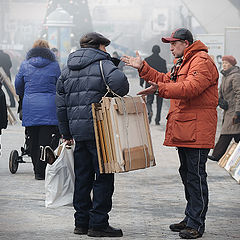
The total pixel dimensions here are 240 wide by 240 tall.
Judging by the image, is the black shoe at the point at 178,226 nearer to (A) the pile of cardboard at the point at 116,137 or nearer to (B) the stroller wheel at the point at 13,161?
(A) the pile of cardboard at the point at 116,137

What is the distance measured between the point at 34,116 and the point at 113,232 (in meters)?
3.38

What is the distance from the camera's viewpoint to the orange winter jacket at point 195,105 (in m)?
6.70

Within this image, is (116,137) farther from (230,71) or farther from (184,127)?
(230,71)

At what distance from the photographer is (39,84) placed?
9.85 metres

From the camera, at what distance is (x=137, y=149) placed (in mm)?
6684

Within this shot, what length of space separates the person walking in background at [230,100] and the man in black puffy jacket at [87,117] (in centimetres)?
492

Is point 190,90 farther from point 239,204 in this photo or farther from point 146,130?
point 239,204

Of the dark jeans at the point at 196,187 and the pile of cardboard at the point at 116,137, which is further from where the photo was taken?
the dark jeans at the point at 196,187

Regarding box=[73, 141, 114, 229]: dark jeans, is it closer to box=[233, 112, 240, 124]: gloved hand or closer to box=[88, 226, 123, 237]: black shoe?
box=[88, 226, 123, 237]: black shoe

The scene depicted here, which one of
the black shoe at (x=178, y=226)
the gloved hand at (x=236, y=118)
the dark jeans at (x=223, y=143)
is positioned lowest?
the dark jeans at (x=223, y=143)

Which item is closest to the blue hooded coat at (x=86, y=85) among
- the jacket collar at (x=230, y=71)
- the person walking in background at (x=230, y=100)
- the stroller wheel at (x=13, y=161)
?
the stroller wheel at (x=13, y=161)

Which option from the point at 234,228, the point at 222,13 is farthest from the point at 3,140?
the point at 222,13

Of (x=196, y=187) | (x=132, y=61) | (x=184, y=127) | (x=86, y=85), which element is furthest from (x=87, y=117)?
(x=196, y=187)

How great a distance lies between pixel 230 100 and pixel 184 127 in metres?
5.12
